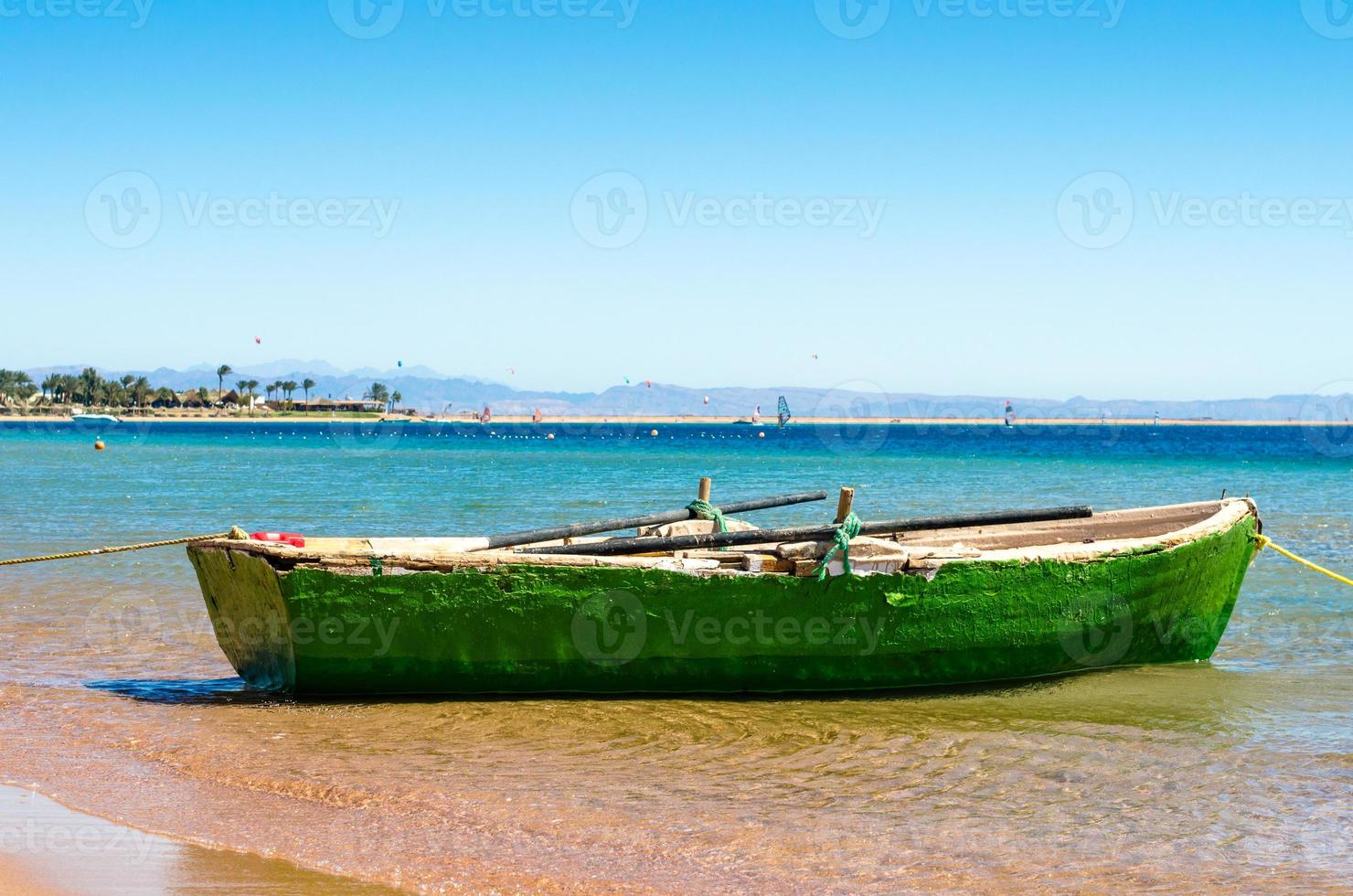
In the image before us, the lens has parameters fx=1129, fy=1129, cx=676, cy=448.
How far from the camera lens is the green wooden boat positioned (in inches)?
299

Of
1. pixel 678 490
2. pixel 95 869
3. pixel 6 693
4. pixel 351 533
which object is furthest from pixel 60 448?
pixel 95 869

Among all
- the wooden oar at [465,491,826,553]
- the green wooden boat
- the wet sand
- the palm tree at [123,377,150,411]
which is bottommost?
the wet sand

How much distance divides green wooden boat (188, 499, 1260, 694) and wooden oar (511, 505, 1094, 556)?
130mm

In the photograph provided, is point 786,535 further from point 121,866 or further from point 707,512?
point 121,866

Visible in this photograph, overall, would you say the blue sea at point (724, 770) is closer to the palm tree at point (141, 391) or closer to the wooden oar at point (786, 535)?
the wooden oar at point (786, 535)

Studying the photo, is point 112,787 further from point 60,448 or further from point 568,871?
point 60,448

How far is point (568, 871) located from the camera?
4980 millimetres

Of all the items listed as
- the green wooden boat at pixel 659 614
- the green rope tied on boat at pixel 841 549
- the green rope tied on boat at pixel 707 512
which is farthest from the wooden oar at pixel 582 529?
the green rope tied on boat at pixel 841 549

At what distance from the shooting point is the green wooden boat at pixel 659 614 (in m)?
7.59

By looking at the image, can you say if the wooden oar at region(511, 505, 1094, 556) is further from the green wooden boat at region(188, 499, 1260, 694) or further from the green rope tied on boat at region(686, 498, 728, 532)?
the green rope tied on boat at region(686, 498, 728, 532)

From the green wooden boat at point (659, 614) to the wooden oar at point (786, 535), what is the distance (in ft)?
0.43

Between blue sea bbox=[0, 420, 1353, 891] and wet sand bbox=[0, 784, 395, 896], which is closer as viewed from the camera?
wet sand bbox=[0, 784, 395, 896]

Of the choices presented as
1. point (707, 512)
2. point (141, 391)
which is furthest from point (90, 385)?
point (707, 512)

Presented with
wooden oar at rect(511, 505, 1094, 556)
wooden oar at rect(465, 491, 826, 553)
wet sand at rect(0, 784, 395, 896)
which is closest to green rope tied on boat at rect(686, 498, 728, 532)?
wooden oar at rect(465, 491, 826, 553)
